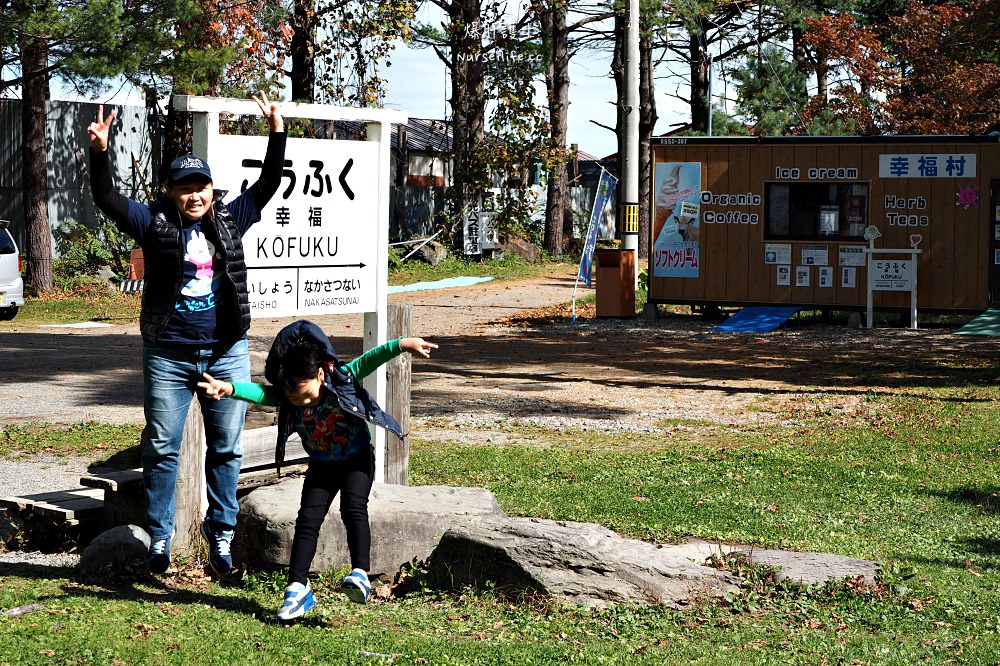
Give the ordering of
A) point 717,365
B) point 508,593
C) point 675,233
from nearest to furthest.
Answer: point 508,593, point 717,365, point 675,233

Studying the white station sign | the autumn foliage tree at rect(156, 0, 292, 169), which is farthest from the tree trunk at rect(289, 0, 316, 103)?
the white station sign

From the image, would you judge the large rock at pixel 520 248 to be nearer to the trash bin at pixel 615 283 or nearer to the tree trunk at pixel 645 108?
the tree trunk at pixel 645 108

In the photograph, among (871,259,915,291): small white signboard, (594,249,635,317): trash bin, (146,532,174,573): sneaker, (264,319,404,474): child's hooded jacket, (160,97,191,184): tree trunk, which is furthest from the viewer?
(160,97,191,184): tree trunk

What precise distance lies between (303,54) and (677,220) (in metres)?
11.5

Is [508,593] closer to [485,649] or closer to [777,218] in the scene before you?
[485,649]

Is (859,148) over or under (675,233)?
over

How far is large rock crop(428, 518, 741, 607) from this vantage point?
5.28 meters

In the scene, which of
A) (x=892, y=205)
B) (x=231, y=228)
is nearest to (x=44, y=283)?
(x=892, y=205)

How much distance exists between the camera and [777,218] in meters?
19.5

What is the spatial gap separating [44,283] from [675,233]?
12089 millimetres

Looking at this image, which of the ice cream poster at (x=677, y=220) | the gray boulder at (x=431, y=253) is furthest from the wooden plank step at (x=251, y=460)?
the gray boulder at (x=431, y=253)

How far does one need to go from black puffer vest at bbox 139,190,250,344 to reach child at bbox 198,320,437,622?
1.13 ft

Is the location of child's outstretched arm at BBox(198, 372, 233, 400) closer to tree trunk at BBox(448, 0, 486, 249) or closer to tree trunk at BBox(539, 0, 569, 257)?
tree trunk at BBox(448, 0, 486, 249)

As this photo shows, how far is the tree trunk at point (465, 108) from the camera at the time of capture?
1237 inches
